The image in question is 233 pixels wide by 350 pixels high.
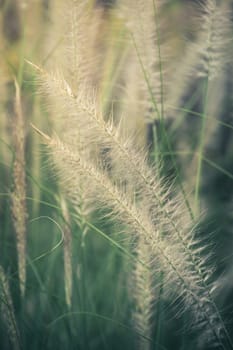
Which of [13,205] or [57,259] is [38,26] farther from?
[13,205]

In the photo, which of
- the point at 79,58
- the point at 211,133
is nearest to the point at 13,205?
the point at 79,58

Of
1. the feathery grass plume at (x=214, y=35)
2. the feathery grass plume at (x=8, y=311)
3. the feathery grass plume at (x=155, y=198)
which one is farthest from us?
the feathery grass plume at (x=214, y=35)

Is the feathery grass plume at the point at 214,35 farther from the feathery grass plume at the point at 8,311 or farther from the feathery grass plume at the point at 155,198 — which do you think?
the feathery grass plume at the point at 8,311

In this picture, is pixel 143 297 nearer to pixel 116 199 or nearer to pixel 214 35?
pixel 116 199

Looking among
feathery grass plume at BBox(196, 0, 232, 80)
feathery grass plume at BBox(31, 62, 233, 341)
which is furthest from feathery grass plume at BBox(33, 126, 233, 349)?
feathery grass plume at BBox(196, 0, 232, 80)

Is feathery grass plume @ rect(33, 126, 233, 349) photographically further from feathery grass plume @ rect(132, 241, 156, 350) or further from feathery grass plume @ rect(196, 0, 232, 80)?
feathery grass plume @ rect(196, 0, 232, 80)

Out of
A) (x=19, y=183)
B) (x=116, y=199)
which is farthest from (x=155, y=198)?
(x=19, y=183)

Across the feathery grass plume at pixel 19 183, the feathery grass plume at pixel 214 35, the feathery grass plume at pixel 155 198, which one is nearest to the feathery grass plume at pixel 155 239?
the feathery grass plume at pixel 155 198

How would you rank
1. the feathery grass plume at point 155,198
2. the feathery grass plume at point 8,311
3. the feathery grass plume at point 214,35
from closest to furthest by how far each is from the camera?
1. the feathery grass plume at point 155,198
2. the feathery grass plume at point 8,311
3. the feathery grass plume at point 214,35
